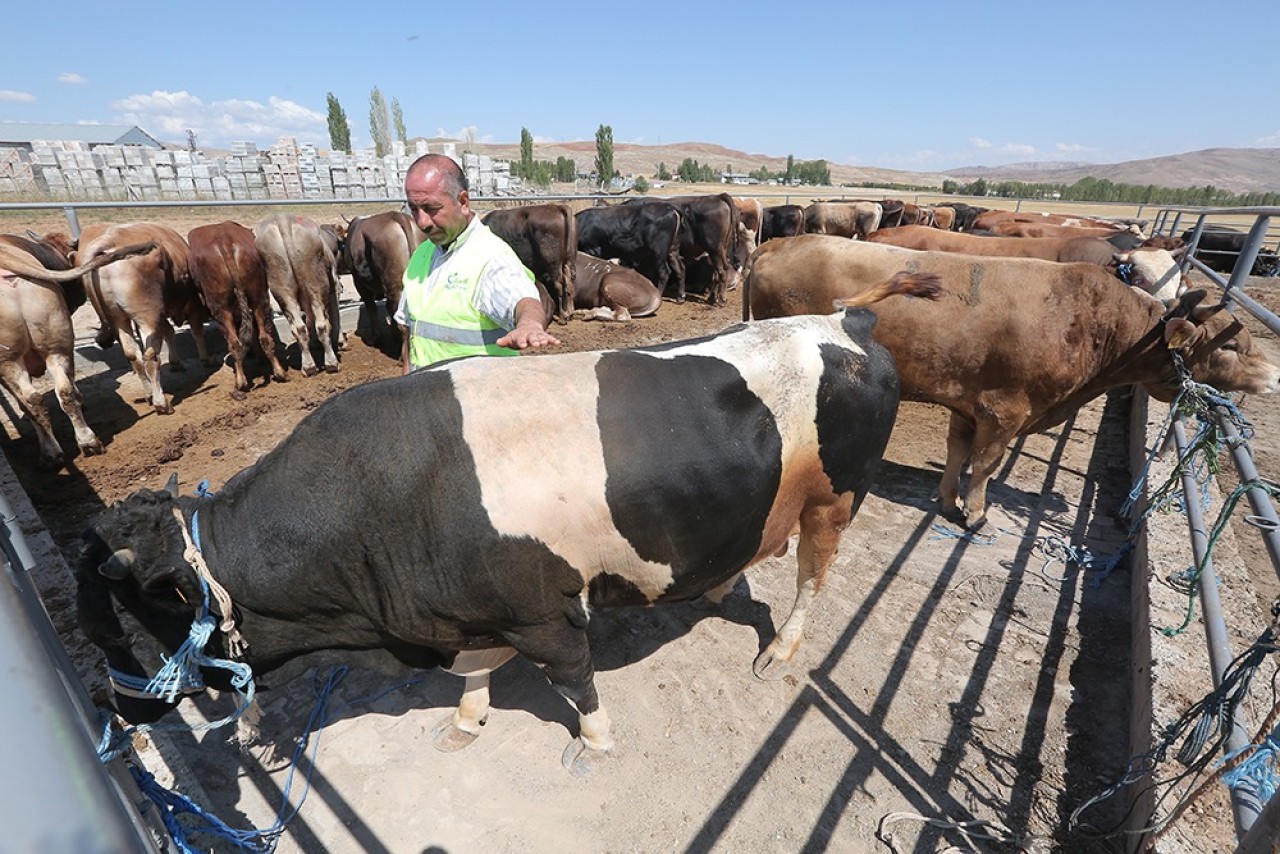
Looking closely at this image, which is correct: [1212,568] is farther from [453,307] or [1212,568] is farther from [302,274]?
[302,274]

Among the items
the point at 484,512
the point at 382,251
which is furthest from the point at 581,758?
the point at 382,251

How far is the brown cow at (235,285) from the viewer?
6.98m

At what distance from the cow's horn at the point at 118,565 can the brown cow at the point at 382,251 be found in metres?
7.23

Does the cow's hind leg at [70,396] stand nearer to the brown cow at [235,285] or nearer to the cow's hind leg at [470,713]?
the brown cow at [235,285]

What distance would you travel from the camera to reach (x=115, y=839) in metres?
0.49

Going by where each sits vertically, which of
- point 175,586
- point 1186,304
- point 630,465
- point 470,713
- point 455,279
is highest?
point 455,279

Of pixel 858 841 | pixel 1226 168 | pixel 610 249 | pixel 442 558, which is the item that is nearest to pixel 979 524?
pixel 858 841

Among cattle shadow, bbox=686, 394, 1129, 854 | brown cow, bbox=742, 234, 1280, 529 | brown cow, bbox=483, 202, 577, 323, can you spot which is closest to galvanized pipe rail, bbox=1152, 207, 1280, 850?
brown cow, bbox=742, 234, 1280, 529

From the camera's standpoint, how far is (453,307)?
3.02 m

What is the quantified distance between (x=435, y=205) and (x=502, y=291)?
1.61 feet

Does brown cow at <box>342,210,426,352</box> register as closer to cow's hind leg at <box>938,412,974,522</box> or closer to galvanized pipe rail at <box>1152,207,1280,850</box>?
cow's hind leg at <box>938,412,974,522</box>

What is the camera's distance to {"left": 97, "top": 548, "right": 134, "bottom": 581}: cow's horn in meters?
1.77

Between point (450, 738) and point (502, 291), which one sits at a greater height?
point (502, 291)

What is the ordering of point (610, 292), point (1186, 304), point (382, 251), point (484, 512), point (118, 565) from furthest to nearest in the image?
point (610, 292)
point (382, 251)
point (1186, 304)
point (484, 512)
point (118, 565)
